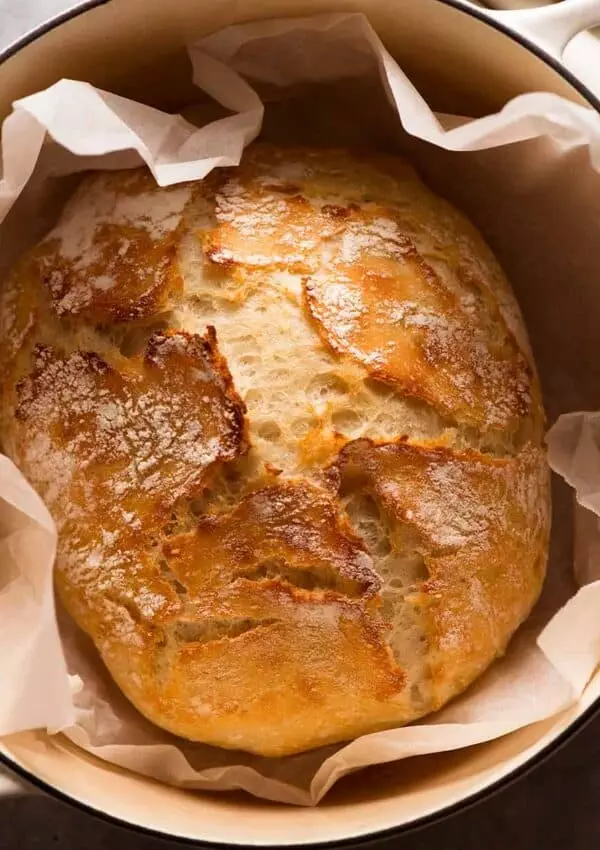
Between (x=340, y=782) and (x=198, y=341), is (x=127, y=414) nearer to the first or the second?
(x=198, y=341)

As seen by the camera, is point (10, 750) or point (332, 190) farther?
point (332, 190)

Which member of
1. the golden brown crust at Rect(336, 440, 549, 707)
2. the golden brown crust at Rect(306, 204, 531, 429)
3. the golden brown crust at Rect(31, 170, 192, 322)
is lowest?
the golden brown crust at Rect(336, 440, 549, 707)

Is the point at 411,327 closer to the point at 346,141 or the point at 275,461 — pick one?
the point at 275,461

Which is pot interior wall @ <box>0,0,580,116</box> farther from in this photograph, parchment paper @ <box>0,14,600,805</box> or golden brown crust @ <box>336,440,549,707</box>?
golden brown crust @ <box>336,440,549,707</box>

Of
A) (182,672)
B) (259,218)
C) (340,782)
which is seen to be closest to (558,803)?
(340,782)

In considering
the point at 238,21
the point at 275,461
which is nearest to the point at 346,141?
the point at 238,21

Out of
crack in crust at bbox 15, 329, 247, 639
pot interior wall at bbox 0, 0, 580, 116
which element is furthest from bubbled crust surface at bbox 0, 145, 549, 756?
pot interior wall at bbox 0, 0, 580, 116
